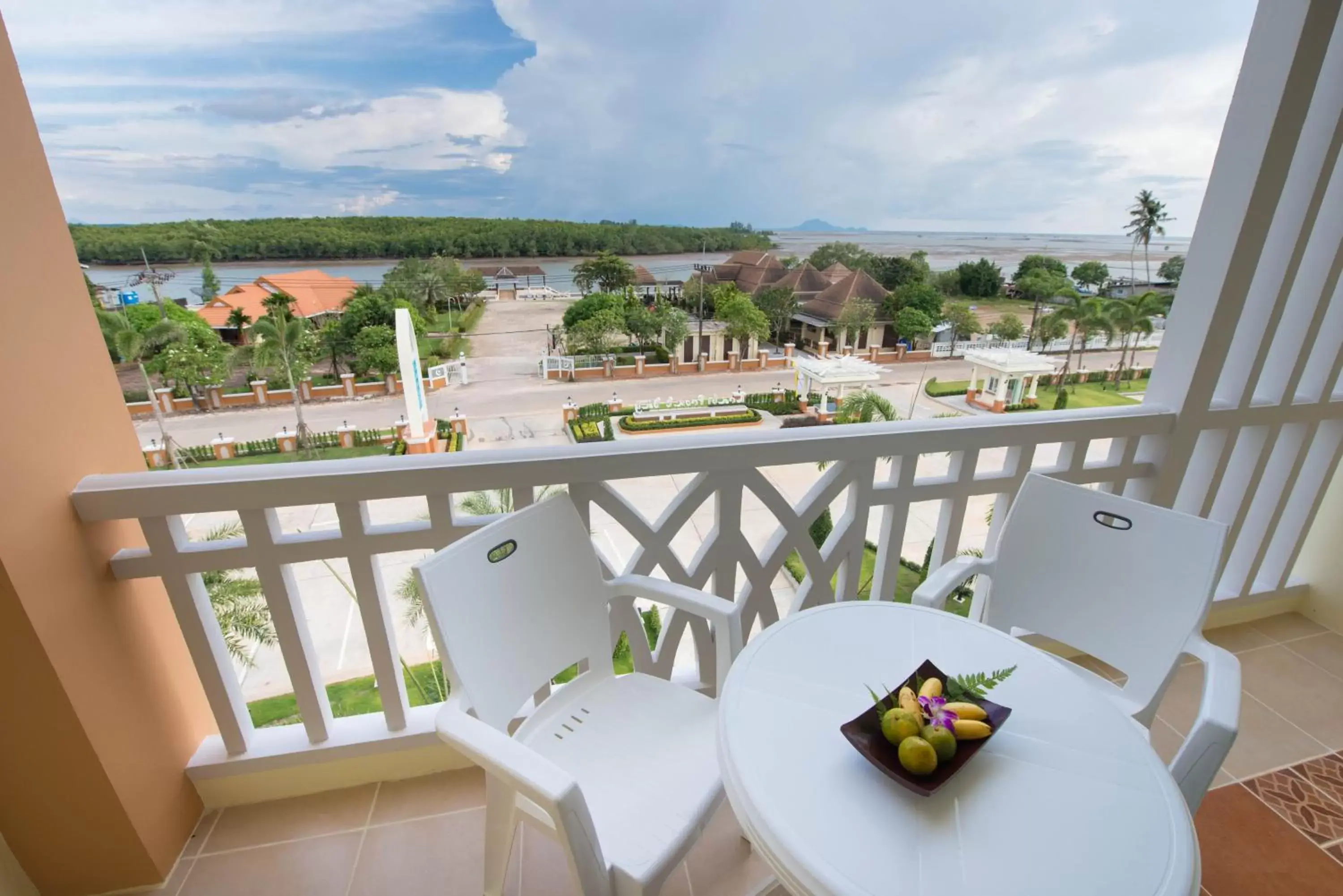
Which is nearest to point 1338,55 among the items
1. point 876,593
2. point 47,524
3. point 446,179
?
point 876,593

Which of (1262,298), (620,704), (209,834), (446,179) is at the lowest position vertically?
(209,834)

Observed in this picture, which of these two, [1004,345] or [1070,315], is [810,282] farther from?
[1070,315]

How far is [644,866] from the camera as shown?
92 cm

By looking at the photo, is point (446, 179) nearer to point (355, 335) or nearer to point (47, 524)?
point (355, 335)

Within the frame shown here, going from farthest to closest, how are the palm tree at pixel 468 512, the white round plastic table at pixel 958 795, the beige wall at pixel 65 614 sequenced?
the palm tree at pixel 468 512 → the beige wall at pixel 65 614 → the white round plastic table at pixel 958 795

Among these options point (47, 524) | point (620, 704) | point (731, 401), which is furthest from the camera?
point (731, 401)

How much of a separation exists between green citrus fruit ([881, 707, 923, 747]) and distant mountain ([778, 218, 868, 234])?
233 cm

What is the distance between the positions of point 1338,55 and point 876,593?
1.95 m

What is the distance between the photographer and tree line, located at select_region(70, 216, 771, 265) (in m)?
1.51

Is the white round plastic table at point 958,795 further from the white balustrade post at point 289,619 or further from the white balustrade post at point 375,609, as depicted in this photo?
the white balustrade post at point 289,619

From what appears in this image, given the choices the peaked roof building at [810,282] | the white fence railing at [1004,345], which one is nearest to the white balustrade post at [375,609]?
the peaked roof building at [810,282]

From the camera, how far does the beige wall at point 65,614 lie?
1.04 metres

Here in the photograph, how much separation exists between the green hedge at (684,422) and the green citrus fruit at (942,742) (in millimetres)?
1293

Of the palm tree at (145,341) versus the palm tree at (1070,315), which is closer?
the palm tree at (145,341)
